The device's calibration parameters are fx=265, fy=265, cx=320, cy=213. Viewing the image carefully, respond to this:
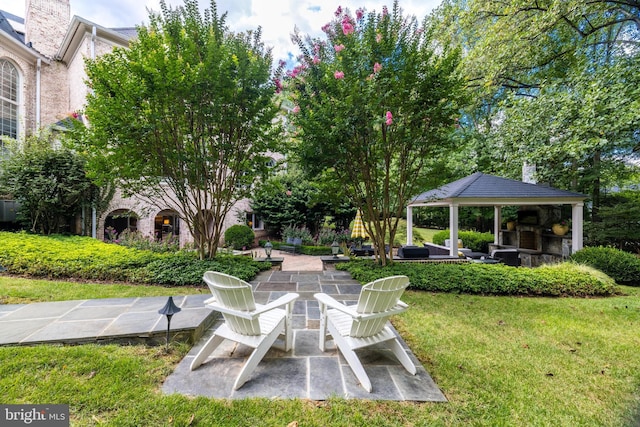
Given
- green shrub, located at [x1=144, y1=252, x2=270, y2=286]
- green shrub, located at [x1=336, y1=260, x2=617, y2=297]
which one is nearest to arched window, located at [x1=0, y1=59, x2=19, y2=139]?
green shrub, located at [x1=144, y1=252, x2=270, y2=286]

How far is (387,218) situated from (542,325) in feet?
12.0

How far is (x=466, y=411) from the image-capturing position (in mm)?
2105

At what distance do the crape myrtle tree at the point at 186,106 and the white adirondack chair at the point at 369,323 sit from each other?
496cm

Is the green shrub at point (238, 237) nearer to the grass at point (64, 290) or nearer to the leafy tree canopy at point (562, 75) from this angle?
the grass at point (64, 290)

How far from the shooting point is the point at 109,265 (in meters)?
5.69

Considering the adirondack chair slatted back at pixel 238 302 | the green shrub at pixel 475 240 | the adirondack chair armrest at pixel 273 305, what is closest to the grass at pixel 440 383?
the adirondack chair slatted back at pixel 238 302

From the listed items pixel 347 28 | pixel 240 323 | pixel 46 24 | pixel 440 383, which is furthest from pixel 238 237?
pixel 46 24

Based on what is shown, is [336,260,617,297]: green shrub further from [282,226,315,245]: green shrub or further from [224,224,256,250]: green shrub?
[224,224,256,250]: green shrub

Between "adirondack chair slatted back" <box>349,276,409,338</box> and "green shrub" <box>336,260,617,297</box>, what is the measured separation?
3.17m

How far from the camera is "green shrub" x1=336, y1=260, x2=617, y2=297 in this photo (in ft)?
18.3

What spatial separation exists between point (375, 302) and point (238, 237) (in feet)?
39.1

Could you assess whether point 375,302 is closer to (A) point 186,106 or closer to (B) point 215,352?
(B) point 215,352

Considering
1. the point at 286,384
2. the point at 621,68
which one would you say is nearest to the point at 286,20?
the point at 286,384

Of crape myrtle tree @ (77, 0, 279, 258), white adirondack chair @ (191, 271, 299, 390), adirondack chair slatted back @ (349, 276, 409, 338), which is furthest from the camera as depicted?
crape myrtle tree @ (77, 0, 279, 258)
